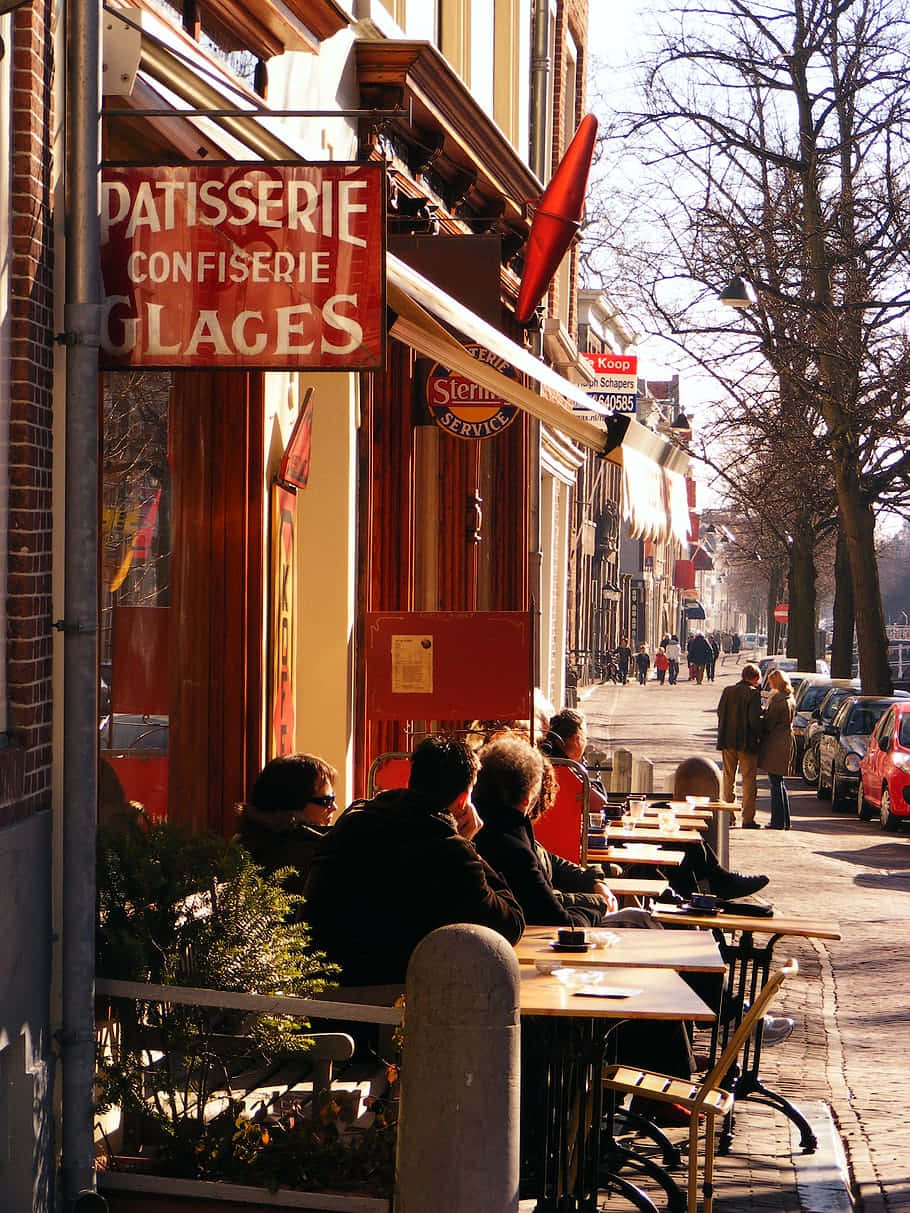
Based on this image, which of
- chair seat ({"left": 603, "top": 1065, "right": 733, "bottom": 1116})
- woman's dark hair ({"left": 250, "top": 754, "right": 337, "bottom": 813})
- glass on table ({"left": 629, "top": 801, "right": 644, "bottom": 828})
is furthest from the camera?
glass on table ({"left": 629, "top": 801, "right": 644, "bottom": 828})

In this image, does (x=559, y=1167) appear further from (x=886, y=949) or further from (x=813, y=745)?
(x=813, y=745)

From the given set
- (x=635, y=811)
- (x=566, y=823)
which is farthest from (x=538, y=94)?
(x=566, y=823)

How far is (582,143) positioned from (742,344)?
47.7 feet

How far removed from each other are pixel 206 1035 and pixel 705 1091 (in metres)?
1.89

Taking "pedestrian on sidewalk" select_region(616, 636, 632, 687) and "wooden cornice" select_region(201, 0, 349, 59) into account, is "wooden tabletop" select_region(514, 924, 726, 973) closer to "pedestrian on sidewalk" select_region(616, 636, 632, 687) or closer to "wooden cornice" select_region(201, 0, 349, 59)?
"wooden cornice" select_region(201, 0, 349, 59)

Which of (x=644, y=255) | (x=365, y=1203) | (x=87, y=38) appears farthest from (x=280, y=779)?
(x=644, y=255)

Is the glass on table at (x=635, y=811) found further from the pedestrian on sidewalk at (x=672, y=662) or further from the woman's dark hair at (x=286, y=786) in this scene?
the pedestrian on sidewalk at (x=672, y=662)

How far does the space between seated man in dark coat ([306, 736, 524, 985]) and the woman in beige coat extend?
14837 mm

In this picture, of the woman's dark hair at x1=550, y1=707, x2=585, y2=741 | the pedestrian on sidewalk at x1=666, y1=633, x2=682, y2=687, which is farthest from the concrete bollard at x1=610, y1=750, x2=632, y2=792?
the pedestrian on sidewalk at x1=666, y1=633, x2=682, y2=687

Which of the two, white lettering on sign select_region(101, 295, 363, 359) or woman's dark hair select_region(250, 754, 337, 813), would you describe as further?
woman's dark hair select_region(250, 754, 337, 813)

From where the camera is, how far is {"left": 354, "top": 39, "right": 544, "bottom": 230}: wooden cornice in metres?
11.4

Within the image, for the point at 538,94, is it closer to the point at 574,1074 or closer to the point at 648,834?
the point at 648,834

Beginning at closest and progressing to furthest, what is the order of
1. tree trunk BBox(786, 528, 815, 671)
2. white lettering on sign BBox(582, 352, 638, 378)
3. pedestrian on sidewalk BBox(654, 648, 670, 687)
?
white lettering on sign BBox(582, 352, 638, 378) → tree trunk BBox(786, 528, 815, 671) → pedestrian on sidewalk BBox(654, 648, 670, 687)

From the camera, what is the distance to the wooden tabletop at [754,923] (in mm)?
7551
